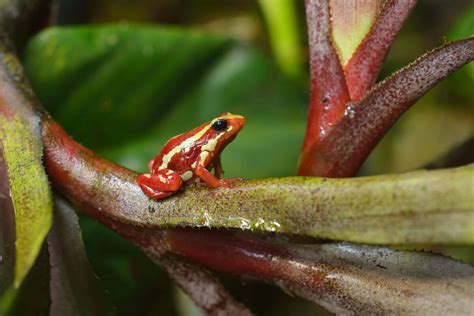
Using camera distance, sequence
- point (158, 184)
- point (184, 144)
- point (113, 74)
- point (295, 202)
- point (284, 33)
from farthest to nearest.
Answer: point (284, 33) → point (113, 74) → point (184, 144) → point (158, 184) → point (295, 202)

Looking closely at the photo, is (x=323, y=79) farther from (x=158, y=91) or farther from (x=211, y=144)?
(x=158, y=91)

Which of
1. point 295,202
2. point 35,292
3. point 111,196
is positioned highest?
point 295,202

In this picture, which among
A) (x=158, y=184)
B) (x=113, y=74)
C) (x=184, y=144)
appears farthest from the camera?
(x=113, y=74)

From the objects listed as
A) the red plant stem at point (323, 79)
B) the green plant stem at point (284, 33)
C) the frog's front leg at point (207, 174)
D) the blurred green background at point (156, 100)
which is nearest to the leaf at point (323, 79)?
the red plant stem at point (323, 79)

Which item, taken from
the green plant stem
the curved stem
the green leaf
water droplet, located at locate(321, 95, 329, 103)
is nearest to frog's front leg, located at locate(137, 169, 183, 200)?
the curved stem

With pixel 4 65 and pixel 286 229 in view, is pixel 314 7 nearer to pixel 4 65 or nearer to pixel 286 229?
pixel 286 229

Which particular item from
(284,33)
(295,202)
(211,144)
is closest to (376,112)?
(295,202)

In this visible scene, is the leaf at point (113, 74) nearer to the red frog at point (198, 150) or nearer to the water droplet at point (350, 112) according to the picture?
the red frog at point (198, 150)
